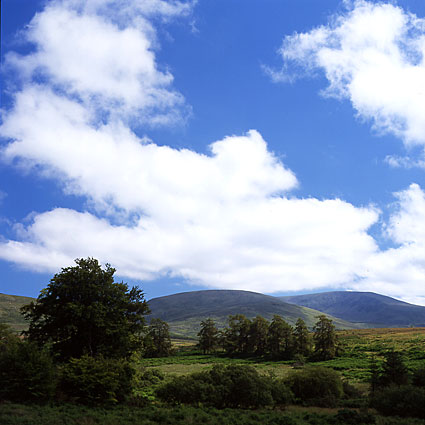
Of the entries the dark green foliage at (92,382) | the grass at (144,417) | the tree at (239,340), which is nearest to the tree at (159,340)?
the tree at (239,340)

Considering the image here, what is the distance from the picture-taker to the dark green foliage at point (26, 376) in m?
29.7

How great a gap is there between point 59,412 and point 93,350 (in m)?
12.2

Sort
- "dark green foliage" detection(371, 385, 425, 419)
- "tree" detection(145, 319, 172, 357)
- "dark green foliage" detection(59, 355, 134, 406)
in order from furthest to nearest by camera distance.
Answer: "tree" detection(145, 319, 172, 357) → "dark green foliage" detection(59, 355, 134, 406) → "dark green foliage" detection(371, 385, 425, 419)

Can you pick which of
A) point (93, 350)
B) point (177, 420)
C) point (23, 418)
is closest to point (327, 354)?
point (93, 350)

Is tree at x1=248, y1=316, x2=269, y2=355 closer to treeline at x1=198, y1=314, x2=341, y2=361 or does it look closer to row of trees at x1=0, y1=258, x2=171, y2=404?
treeline at x1=198, y1=314, x2=341, y2=361

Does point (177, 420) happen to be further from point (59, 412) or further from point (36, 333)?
point (36, 333)

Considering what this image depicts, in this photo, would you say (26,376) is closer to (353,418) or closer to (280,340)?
(353,418)

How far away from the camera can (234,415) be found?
1084 inches

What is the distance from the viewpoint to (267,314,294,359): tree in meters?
91.4

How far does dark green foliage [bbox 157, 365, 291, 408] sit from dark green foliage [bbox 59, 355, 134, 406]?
4739mm

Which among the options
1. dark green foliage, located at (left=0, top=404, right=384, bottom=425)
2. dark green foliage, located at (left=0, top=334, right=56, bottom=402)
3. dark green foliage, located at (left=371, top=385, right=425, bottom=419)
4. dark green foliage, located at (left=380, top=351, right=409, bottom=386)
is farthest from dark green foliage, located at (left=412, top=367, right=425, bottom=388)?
dark green foliage, located at (left=0, top=334, right=56, bottom=402)

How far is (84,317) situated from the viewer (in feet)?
120

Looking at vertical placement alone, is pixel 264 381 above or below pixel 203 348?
above

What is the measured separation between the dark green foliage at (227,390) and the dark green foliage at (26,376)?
10.2 meters
